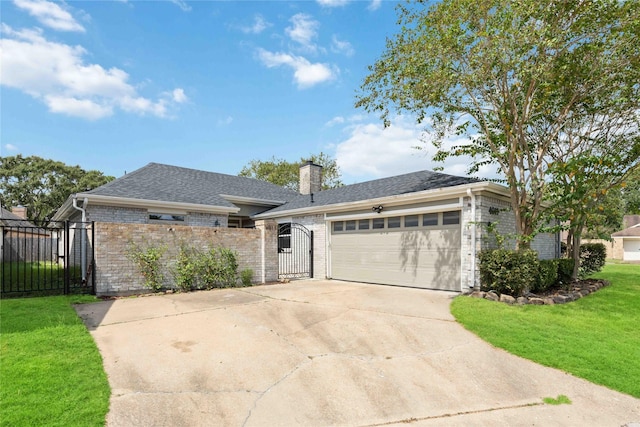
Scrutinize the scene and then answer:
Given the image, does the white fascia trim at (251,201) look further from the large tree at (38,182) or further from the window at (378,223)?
the large tree at (38,182)

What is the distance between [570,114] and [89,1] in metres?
14.3

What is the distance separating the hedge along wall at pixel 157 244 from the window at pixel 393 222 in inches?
166

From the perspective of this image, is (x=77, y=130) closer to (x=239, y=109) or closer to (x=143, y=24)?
Answer: (x=239, y=109)

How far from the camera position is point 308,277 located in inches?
565

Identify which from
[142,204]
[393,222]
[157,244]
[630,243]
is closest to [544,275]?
[393,222]

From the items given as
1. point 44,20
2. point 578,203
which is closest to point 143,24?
point 44,20

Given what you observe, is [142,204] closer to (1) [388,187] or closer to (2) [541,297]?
(1) [388,187]

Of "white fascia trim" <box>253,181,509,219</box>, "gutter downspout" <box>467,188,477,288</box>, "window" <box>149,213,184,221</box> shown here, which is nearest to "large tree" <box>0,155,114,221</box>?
"window" <box>149,213,184,221</box>

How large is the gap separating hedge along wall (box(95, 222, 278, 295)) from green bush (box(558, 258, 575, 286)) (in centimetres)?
1027

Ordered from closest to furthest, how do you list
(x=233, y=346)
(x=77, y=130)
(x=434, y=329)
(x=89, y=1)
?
(x=233, y=346) < (x=434, y=329) < (x=89, y=1) < (x=77, y=130)

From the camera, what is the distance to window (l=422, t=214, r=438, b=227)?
1064cm

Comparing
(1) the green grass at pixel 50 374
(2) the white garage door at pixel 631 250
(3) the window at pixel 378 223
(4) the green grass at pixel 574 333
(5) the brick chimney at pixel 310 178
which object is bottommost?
(2) the white garage door at pixel 631 250

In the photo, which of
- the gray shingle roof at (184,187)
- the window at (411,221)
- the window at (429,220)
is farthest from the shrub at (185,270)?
the window at (429,220)

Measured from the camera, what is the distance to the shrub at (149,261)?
9.81 meters
